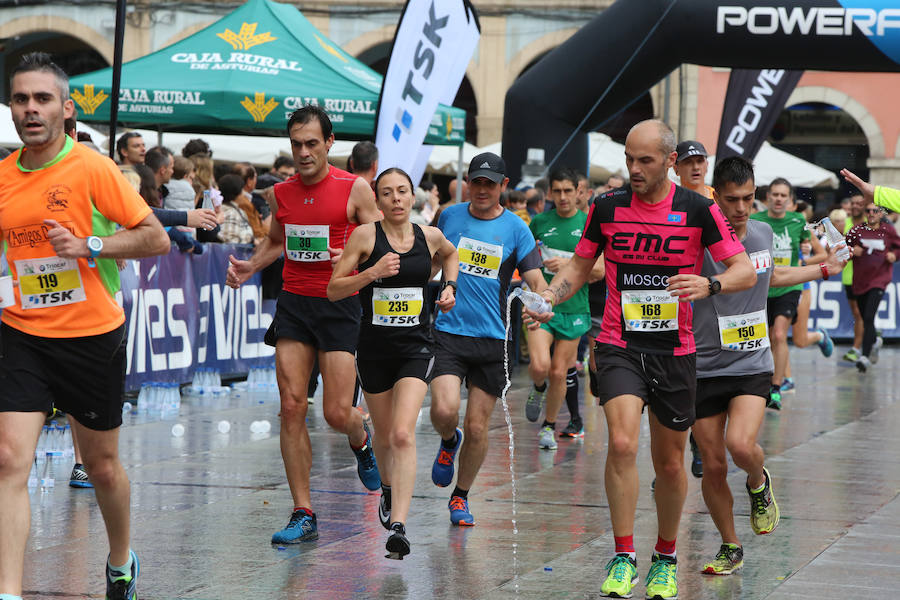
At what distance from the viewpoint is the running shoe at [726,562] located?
243 inches

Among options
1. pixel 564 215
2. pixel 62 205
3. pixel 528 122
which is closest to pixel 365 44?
pixel 528 122

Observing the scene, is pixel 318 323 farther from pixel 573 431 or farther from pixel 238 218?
pixel 238 218

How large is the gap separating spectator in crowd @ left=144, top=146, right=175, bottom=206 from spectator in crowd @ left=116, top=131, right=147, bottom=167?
0.65ft

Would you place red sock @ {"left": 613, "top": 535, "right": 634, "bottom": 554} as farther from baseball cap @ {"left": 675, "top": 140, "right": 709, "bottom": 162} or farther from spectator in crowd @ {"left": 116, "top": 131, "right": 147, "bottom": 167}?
spectator in crowd @ {"left": 116, "top": 131, "right": 147, "bottom": 167}

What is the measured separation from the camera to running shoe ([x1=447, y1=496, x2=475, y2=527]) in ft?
23.6

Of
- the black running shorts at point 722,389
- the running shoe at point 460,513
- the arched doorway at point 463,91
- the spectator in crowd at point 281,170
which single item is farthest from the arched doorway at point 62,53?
the black running shorts at point 722,389

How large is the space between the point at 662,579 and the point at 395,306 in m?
1.90

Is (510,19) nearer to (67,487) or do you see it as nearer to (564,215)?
(564,215)

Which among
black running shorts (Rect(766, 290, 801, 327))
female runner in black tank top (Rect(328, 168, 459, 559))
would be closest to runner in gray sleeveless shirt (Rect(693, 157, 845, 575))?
female runner in black tank top (Rect(328, 168, 459, 559))

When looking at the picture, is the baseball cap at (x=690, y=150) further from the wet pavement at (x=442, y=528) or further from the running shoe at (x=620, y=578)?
the running shoe at (x=620, y=578)

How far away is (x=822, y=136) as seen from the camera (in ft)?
105

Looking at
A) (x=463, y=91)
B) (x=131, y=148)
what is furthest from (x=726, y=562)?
(x=463, y=91)

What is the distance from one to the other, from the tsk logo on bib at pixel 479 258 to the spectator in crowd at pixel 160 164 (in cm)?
381

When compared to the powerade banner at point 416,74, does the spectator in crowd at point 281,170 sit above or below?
below
